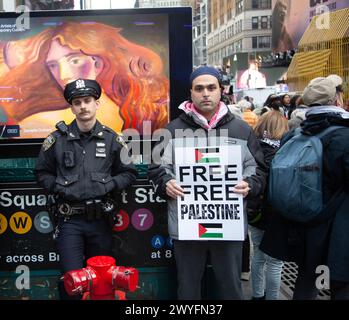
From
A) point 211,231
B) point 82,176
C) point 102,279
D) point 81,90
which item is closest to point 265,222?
point 211,231

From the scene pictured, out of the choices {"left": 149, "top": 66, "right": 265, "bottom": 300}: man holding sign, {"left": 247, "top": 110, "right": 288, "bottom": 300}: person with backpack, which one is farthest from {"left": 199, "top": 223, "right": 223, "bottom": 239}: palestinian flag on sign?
{"left": 247, "top": 110, "right": 288, "bottom": 300}: person with backpack

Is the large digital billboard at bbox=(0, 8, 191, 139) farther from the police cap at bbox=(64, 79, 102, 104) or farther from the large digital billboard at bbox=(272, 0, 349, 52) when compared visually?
the large digital billboard at bbox=(272, 0, 349, 52)

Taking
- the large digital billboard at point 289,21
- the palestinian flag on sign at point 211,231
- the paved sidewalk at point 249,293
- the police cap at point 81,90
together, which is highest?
the large digital billboard at point 289,21

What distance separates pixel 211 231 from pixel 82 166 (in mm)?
1022

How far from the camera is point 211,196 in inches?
124

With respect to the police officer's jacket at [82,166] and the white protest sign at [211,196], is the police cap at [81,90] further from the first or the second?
the white protest sign at [211,196]

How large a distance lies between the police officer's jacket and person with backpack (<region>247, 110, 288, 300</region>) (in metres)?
1.13

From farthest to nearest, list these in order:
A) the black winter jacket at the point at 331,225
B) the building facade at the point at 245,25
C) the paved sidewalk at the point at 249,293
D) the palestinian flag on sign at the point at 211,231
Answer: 1. the building facade at the point at 245,25
2. the paved sidewalk at the point at 249,293
3. the palestinian flag on sign at the point at 211,231
4. the black winter jacket at the point at 331,225

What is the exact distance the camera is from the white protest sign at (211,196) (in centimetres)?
312

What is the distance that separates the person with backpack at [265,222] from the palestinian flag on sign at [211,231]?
63cm

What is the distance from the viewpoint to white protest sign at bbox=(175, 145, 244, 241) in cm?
312

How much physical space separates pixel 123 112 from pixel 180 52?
77cm

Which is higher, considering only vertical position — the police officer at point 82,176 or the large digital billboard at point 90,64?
the large digital billboard at point 90,64

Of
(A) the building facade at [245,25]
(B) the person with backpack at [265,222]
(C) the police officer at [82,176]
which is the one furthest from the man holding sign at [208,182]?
(A) the building facade at [245,25]
